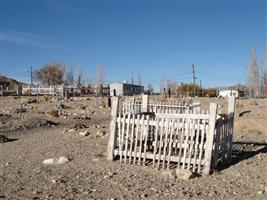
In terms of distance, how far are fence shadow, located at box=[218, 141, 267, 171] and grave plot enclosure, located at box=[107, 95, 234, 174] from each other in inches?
10.8

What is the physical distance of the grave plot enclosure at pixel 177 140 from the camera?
8.58 m

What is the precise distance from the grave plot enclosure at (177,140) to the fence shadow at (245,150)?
→ 0.90 feet

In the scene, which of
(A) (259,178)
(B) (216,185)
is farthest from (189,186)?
(A) (259,178)

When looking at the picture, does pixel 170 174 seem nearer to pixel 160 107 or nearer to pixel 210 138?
pixel 210 138

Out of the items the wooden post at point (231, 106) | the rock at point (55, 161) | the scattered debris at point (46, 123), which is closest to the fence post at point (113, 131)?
the rock at point (55, 161)

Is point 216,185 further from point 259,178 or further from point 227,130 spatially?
point 227,130

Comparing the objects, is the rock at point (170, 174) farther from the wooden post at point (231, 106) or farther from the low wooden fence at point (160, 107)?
the low wooden fence at point (160, 107)

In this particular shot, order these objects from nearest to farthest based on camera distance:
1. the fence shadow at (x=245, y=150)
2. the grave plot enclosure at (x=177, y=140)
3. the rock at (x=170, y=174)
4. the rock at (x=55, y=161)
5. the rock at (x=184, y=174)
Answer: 1. the rock at (x=184, y=174)
2. the rock at (x=170, y=174)
3. the grave plot enclosure at (x=177, y=140)
4. the rock at (x=55, y=161)
5. the fence shadow at (x=245, y=150)

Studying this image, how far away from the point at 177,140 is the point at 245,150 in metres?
2.87

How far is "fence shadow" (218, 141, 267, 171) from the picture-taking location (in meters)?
10.1

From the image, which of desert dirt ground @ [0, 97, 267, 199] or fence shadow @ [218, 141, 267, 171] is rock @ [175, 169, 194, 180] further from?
fence shadow @ [218, 141, 267, 171]

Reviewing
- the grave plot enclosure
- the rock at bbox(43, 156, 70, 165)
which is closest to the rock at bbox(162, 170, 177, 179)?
the grave plot enclosure

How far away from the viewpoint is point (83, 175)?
8164 millimetres

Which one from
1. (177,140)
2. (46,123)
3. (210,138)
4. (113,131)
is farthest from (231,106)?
(46,123)
